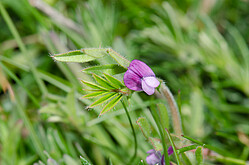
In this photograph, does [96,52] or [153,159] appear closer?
[96,52]

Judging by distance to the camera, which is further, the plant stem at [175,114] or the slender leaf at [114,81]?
the plant stem at [175,114]

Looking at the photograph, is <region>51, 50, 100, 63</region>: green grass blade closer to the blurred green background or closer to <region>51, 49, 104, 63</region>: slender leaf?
<region>51, 49, 104, 63</region>: slender leaf

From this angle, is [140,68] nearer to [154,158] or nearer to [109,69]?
[109,69]

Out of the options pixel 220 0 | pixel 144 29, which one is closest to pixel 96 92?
pixel 144 29

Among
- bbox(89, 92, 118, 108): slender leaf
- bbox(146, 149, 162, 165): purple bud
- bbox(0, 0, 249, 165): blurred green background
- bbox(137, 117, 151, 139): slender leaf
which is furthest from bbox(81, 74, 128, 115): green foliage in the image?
bbox(0, 0, 249, 165): blurred green background

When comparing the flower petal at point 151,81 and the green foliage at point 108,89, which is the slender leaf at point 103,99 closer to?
the green foliage at point 108,89

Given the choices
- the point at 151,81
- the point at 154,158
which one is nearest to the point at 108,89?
the point at 151,81

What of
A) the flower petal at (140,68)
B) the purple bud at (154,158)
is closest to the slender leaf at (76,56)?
the flower petal at (140,68)

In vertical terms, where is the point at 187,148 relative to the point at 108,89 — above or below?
below
